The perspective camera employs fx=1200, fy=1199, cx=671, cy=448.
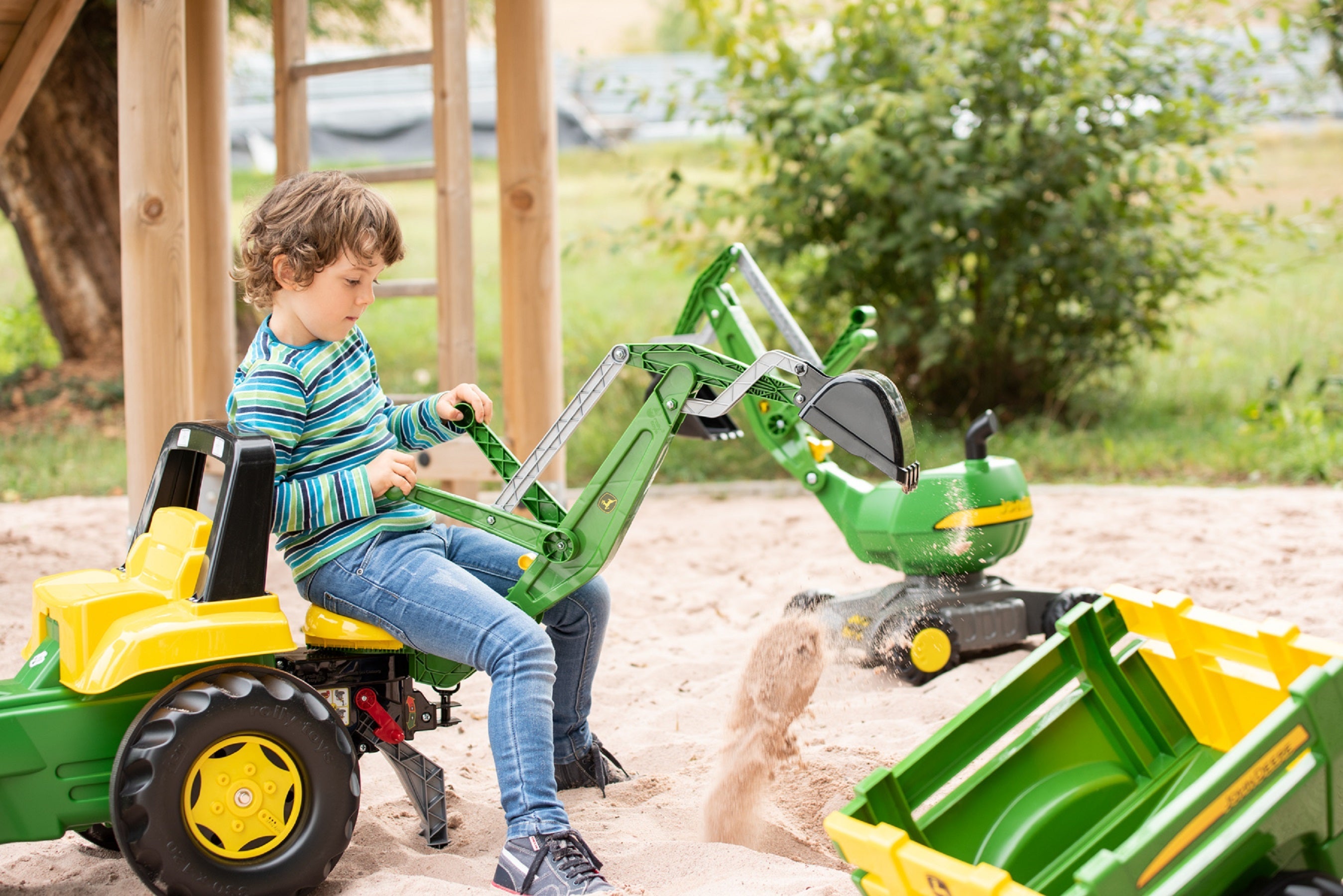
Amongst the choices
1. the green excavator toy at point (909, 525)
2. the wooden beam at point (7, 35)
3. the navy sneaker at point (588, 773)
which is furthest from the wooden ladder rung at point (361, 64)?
the navy sneaker at point (588, 773)

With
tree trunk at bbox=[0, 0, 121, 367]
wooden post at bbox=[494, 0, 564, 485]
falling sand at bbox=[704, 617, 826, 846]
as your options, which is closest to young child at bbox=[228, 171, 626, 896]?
falling sand at bbox=[704, 617, 826, 846]

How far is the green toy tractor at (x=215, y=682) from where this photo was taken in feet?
5.86

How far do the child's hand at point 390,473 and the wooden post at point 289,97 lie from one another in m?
2.74

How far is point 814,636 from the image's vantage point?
283 cm

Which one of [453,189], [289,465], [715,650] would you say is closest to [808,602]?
[715,650]

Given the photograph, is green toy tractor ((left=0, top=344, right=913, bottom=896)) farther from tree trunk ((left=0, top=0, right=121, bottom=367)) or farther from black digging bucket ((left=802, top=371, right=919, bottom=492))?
tree trunk ((left=0, top=0, right=121, bottom=367))

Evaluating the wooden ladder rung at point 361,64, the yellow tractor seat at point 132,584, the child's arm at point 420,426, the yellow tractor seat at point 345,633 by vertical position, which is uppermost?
the wooden ladder rung at point 361,64

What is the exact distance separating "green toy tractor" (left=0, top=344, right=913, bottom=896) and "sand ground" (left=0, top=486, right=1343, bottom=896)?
0.22m

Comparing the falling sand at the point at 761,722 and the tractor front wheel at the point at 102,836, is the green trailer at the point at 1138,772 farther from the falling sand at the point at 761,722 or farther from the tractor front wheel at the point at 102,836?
the tractor front wheel at the point at 102,836

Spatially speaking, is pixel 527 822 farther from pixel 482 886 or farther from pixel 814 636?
pixel 814 636

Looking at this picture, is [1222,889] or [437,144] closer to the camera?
[1222,889]

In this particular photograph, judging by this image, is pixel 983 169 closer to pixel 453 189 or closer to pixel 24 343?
pixel 453 189

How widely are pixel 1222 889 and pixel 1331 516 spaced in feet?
10.7

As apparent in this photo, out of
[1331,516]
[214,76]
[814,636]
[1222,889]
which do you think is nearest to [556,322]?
[214,76]
